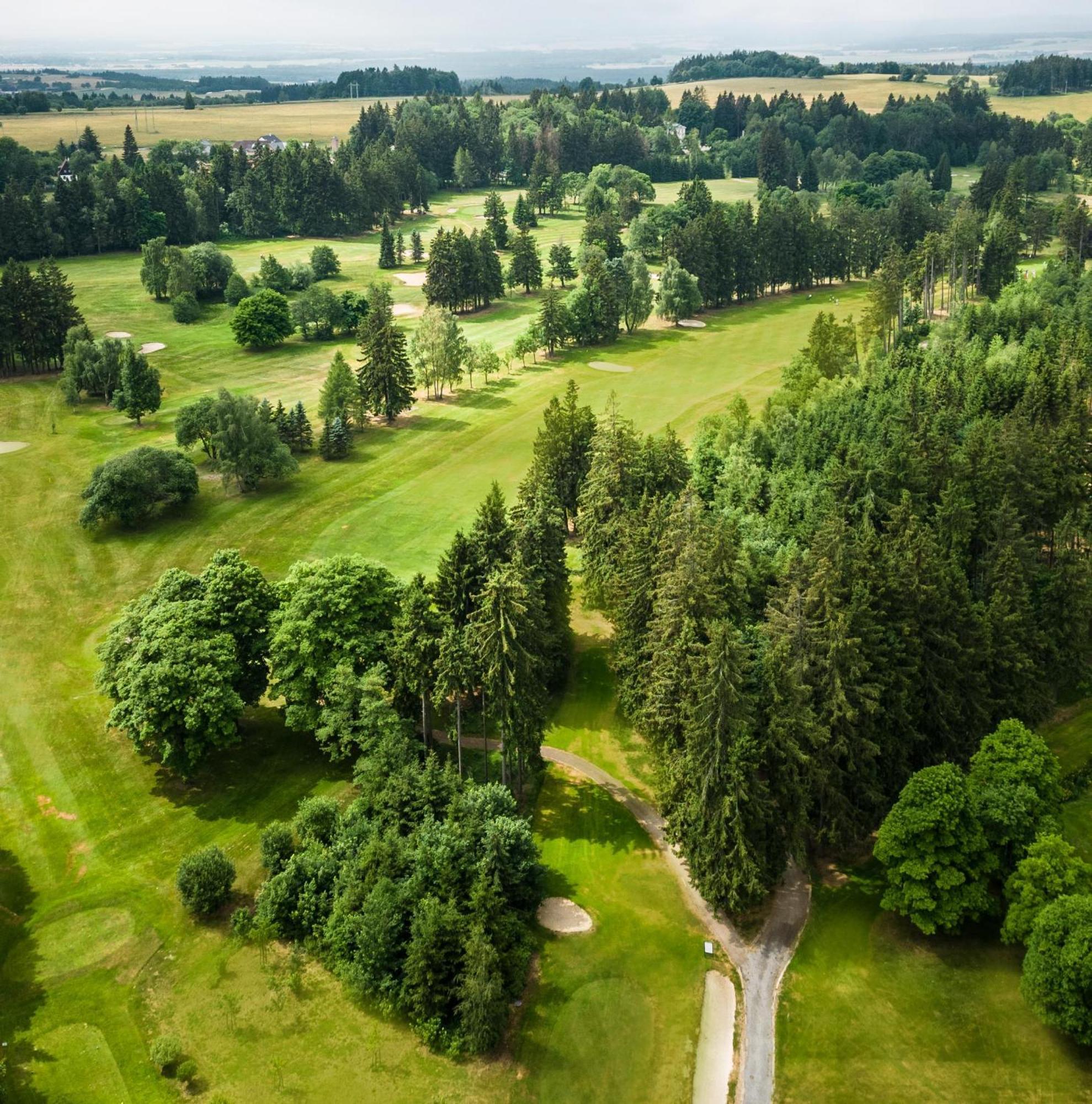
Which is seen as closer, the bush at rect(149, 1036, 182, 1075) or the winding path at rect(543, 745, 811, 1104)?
the bush at rect(149, 1036, 182, 1075)

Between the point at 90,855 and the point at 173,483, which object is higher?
the point at 173,483

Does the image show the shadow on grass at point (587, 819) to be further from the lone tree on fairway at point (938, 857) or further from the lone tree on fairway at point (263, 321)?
the lone tree on fairway at point (263, 321)

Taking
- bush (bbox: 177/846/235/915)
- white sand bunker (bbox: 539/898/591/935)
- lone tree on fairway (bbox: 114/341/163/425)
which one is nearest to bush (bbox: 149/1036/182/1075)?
bush (bbox: 177/846/235/915)

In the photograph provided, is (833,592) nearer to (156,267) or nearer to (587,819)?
(587,819)

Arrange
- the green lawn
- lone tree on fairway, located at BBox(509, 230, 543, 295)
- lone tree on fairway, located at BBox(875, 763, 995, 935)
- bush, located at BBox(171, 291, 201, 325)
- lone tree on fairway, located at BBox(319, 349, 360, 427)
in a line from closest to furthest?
1. the green lawn
2. lone tree on fairway, located at BBox(875, 763, 995, 935)
3. lone tree on fairway, located at BBox(319, 349, 360, 427)
4. bush, located at BBox(171, 291, 201, 325)
5. lone tree on fairway, located at BBox(509, 230, 543, 295)

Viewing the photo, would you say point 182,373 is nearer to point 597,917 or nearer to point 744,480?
point 744,480

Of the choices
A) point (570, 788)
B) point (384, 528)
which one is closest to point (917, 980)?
point (570, 788)

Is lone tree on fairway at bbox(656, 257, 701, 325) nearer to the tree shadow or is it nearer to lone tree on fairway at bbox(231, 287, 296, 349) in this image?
lone tree on fairway at bbox(231, 287, 296, 349)
